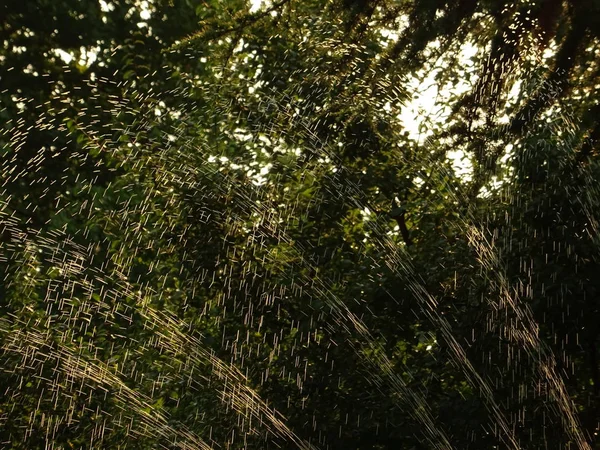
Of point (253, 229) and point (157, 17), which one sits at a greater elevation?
point (157, 17)

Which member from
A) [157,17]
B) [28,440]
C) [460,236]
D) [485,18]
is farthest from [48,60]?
[485,18]

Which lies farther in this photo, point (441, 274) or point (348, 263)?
point (348, 263)

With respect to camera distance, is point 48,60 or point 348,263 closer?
point 348,263

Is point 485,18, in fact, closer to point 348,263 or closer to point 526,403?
point 526,403

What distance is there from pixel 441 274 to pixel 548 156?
46.0 inches

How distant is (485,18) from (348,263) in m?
4.00

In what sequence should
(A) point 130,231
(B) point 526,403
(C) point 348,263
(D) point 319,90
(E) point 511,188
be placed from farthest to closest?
(A) point 130,231 < (D) point 319,90 < (C) point 348,263 < (E) point 511,188 < (B) point 526,403

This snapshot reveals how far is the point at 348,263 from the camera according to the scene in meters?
8.16

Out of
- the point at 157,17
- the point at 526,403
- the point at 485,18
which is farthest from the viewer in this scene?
the point at 157,17

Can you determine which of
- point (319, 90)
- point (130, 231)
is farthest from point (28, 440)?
point (319, 90)

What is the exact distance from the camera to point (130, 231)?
1042 centimetres

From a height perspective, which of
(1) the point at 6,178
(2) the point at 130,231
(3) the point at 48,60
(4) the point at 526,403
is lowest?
(4) the point at 526,403

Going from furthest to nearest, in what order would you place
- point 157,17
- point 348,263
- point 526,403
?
1. point 157,17
2. point 348,263
3. point 526,403

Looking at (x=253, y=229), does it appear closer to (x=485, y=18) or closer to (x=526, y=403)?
(x=526, y=403)
